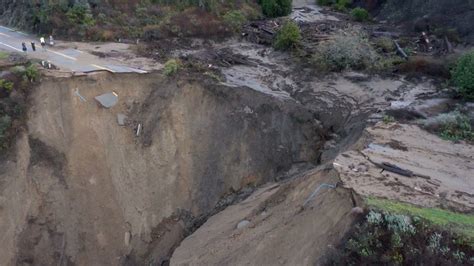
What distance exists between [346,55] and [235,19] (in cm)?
727

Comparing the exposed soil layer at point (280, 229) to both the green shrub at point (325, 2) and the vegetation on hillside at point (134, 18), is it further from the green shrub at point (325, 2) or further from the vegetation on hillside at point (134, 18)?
the green shrub at point (325, 2)

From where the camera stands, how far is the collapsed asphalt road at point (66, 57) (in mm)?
18891

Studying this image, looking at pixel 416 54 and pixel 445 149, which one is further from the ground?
pixel 416 54

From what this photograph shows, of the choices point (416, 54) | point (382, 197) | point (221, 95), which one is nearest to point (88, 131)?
point (221, 95)

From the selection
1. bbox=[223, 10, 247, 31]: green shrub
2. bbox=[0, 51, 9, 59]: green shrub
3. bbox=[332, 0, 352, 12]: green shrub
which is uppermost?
bbox=[332, 0, 352, 12]: green shrub

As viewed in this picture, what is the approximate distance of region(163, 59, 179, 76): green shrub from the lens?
19094 millimetres

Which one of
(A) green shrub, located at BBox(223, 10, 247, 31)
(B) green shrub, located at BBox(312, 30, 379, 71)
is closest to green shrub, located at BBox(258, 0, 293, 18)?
(A) green shrub, located at BBox(223, 10, 247, 31)

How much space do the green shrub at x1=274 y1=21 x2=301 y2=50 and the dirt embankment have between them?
549 centimetres

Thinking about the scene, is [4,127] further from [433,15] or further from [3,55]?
[433,15]

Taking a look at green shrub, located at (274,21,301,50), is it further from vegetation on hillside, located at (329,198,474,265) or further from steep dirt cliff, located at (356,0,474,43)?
vegetation on hillside, located at (329,198,474,265)

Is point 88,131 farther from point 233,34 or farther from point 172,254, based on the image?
point 233,34

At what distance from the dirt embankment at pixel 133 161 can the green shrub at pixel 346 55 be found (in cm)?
372

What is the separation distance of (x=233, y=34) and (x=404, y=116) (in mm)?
10973

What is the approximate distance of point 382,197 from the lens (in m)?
12.5
